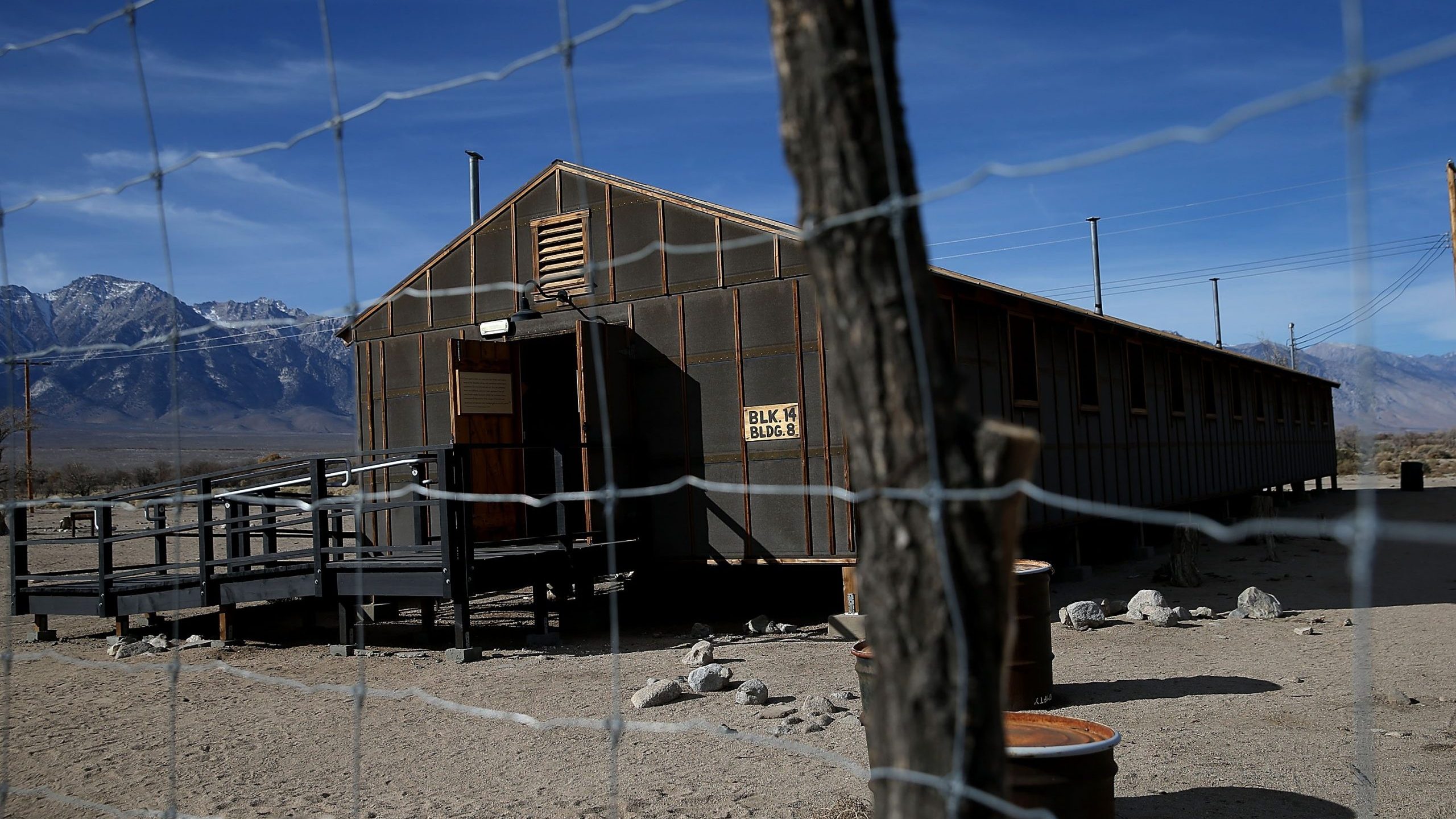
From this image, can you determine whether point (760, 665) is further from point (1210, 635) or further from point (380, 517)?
point (380, 517)

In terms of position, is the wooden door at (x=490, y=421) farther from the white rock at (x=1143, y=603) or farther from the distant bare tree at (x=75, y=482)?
the distant bare tree at (x=75, y=482)

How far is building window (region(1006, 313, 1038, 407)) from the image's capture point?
12883mm

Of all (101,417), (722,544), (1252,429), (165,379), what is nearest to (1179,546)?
(722,544)

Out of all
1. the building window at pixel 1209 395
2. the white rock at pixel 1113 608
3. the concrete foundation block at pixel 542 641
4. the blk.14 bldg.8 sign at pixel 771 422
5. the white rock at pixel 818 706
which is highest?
the building window at pixel 1209 395

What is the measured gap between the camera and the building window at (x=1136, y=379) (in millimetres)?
16938

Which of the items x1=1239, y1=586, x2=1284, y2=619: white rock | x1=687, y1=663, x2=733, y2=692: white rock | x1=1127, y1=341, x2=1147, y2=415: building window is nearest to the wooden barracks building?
x1=1127, y1=341, x2=1147, y2=415: building window

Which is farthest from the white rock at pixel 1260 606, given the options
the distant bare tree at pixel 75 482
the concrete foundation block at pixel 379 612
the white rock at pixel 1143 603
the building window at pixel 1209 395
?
the distant bare tree at pixel 75 482

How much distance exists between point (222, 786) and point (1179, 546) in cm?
1088

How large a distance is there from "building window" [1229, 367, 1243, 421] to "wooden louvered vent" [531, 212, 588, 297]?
16670mm

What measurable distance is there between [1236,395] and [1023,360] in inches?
496

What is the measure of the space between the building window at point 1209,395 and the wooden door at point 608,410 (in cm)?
1405

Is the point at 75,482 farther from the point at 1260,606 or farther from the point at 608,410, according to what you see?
the point at 1260,606

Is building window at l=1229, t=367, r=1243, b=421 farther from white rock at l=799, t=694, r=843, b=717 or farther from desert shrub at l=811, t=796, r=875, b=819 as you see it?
desert shrub at l=811, t=796, r=875, b=819

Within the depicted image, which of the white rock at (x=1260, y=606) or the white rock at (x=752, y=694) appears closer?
the white rock at (x=752, y=694)
